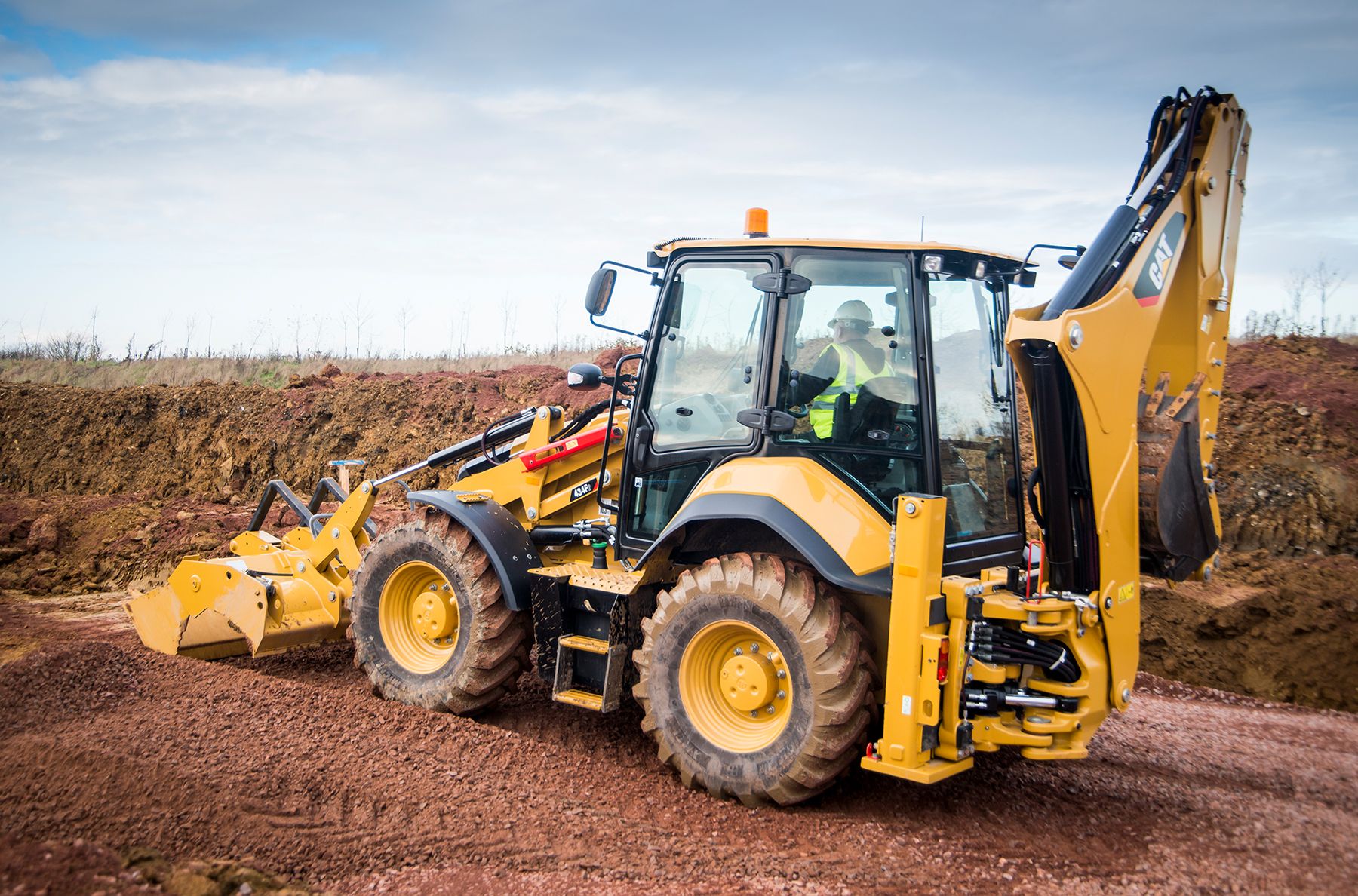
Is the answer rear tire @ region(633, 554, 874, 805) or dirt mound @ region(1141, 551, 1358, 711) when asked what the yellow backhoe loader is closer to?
rear tire @ region(633, 554, 874, 805)

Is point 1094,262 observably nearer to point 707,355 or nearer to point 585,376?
point 707,355

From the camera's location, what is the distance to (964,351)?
4820 millimetres

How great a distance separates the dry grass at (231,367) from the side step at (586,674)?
1366 cm

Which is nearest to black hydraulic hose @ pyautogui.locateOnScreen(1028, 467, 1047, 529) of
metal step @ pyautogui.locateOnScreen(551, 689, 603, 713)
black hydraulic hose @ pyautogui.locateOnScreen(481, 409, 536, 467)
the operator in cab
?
the operator in cab

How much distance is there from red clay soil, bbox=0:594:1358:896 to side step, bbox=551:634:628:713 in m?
0.31

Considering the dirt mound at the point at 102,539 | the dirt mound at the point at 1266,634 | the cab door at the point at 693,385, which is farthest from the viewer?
the dirt mound at the point at 102,539

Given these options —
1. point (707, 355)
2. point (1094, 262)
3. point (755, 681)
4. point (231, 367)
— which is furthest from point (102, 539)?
point (1094, 262)

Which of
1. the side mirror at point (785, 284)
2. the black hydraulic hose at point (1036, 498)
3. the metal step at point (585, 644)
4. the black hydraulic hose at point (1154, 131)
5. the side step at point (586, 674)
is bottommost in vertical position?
the side step at point (586, 674)

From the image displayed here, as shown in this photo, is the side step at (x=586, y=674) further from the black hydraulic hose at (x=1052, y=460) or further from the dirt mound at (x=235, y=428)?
the dirt mound at (x=235, y=428)

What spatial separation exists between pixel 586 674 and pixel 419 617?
131cm

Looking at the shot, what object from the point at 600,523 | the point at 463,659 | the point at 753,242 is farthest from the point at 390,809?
the point at 753,242

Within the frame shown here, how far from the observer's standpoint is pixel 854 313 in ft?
15.4

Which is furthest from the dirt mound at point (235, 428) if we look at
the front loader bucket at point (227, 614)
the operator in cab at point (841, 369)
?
the operator in cab at point (841, 369)

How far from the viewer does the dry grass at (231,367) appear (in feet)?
64.7
